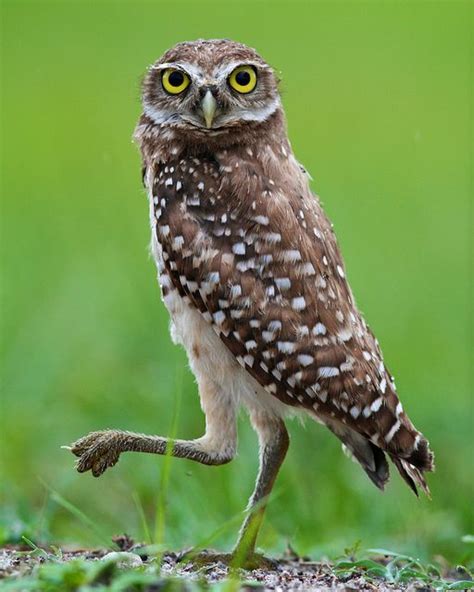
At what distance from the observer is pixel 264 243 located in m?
5.56

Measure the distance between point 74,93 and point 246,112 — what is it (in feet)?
48.7

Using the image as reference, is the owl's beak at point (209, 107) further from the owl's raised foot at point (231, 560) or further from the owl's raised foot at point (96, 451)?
the owl's raised foot at point (231, 560)

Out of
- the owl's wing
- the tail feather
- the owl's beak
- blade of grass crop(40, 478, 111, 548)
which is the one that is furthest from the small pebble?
the owl's beak

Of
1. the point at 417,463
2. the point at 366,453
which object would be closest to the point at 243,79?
A: the point at 366,453

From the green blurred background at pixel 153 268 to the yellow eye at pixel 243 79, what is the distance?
763mm

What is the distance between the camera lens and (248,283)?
5.50 m

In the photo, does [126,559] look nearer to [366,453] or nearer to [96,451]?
[96,451]

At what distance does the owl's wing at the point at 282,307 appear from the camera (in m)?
5.47

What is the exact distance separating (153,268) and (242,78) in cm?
606

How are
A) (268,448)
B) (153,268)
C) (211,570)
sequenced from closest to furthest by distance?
(211,570), (268,448), (153,268)

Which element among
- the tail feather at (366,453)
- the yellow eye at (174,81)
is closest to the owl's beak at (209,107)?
the yellow eye at (174,81)

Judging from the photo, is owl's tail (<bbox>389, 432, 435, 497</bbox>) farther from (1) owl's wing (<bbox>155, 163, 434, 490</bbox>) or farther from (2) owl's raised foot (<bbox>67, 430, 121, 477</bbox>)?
(2) owl's raised foot (<bbox>67, 430, 121, 477</bbox>)

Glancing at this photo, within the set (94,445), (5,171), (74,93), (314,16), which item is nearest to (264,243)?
(94,445)

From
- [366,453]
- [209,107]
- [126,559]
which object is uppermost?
[209,107]
